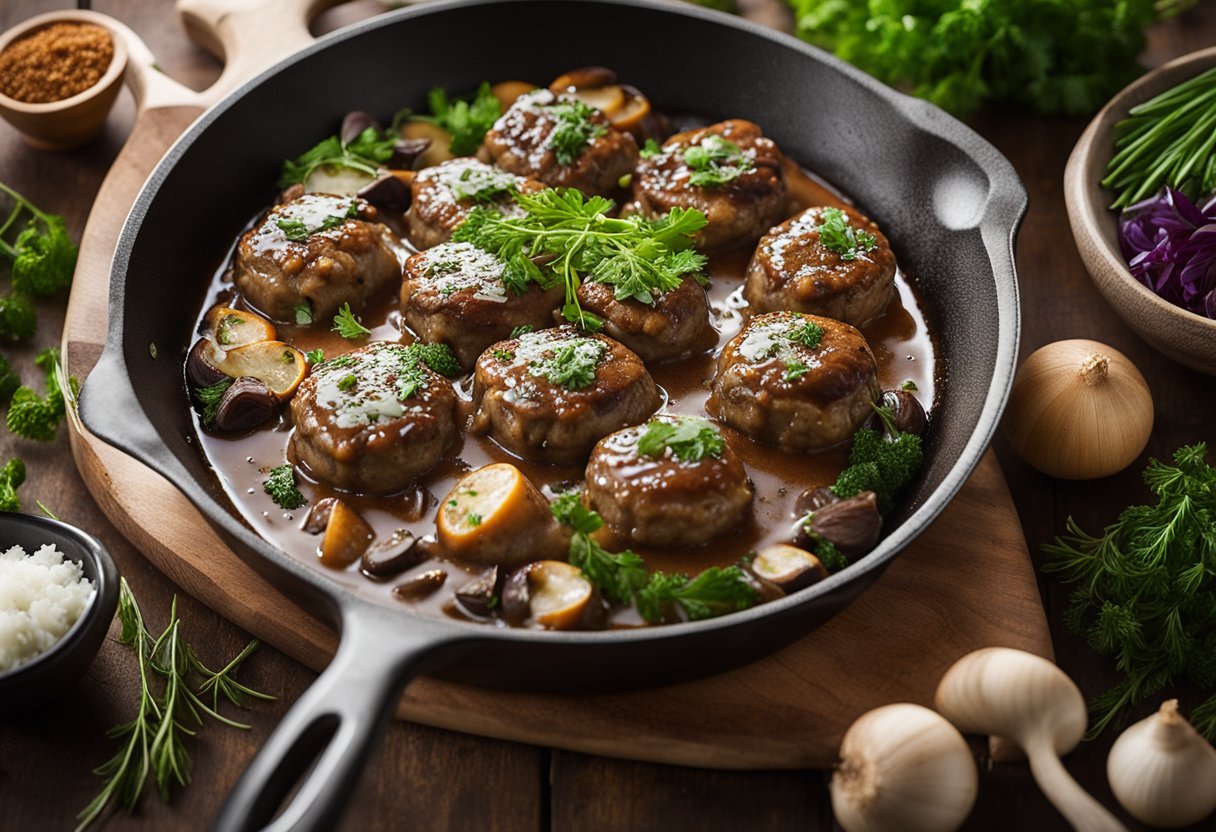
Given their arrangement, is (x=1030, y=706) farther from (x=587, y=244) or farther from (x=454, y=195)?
(x=454, y=195)

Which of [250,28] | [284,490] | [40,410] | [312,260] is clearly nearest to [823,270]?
[312,260]

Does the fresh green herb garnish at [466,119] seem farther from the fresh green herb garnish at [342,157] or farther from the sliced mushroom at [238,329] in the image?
the sliced mushroom at [238,329]

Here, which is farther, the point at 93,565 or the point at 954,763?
the point at 93,565

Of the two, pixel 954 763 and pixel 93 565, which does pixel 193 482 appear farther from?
pixel 954 763

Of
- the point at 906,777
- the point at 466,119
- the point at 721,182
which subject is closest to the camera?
the point at 906,777

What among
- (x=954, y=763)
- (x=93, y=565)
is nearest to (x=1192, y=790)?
(x=954, y=763)

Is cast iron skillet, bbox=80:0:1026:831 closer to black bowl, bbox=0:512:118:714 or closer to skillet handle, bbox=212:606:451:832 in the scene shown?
skillet handle, bbox=212:606:451:832

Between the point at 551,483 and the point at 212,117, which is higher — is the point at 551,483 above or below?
below
